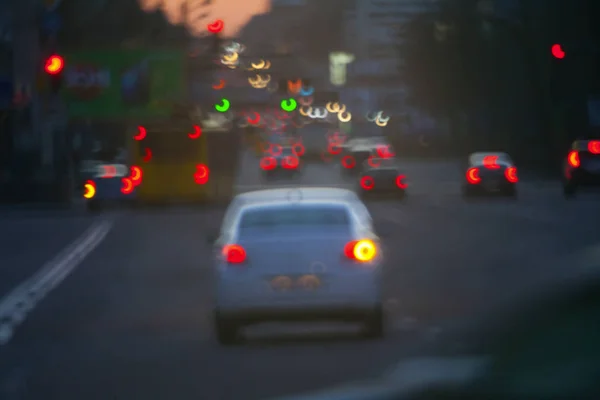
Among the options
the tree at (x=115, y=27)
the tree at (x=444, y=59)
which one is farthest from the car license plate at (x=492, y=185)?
the tree at (x=444, y=59)

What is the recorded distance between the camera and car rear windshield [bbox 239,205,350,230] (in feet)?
46.4

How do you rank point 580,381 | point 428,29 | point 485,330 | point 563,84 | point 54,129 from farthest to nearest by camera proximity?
point 428,29, point 563,84, point 54,129, point 485,330, point 580,381

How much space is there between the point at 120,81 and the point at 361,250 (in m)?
59.0

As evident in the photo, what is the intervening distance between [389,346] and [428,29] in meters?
79.2

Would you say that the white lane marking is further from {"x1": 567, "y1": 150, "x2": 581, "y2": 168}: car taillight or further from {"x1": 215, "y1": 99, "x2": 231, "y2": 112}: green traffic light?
{"x1": 215, "y1": 99, "x2": 231, "y2": 112}: green traffic light

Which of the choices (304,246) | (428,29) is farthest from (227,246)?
(428,29)

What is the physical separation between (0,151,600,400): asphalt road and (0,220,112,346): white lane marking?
187mm

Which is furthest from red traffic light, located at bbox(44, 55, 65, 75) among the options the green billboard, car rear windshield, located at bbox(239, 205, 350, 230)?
the green billboard

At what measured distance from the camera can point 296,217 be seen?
14242 mm

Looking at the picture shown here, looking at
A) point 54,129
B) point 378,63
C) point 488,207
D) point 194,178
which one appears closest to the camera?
point 488,207

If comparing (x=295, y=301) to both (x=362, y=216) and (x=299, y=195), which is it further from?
(x=299, y=195)

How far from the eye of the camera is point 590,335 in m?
4.71

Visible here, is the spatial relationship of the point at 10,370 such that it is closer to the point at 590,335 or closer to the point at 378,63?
the point at 590,335

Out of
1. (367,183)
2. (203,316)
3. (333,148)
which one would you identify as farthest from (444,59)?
(203,316)
